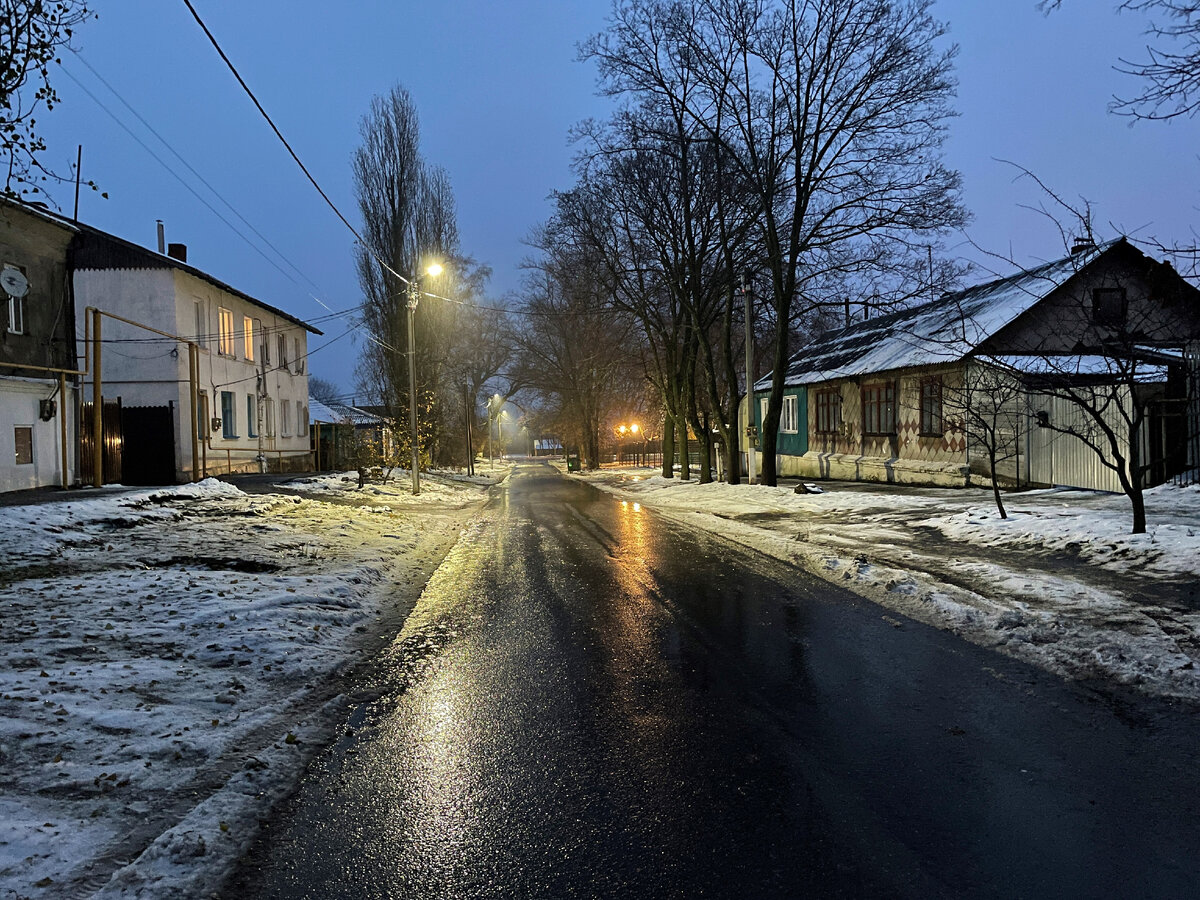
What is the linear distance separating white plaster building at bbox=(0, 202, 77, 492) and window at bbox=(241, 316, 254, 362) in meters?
9.67

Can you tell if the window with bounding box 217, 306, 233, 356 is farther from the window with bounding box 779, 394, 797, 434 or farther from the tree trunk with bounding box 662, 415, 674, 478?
the window with bounding box 779, 394, 797, 434

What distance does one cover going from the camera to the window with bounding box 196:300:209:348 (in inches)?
1088

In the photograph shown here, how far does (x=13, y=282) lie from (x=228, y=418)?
37.0ft

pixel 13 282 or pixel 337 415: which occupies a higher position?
pixel 13 282

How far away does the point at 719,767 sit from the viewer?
162 inches

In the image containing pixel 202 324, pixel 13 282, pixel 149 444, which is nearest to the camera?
pixel 13 282

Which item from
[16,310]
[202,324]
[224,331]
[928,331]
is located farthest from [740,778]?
[224,331]

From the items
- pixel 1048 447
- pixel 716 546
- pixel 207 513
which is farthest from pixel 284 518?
pixel 1048 447

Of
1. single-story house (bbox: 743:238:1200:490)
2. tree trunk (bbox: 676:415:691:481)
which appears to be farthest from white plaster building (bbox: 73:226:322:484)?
single-story house (bbox: 743:238:1200:490)

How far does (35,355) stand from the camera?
2036 cm

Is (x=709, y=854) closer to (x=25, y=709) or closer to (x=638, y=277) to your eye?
(x=25, y=709)

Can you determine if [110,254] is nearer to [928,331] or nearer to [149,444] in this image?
[149,444]

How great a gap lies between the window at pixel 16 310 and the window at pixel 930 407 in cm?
2329

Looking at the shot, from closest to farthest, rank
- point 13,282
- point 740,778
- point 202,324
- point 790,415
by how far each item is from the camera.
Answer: point 740,778
point 13,282
point 202,324
point 790,415
